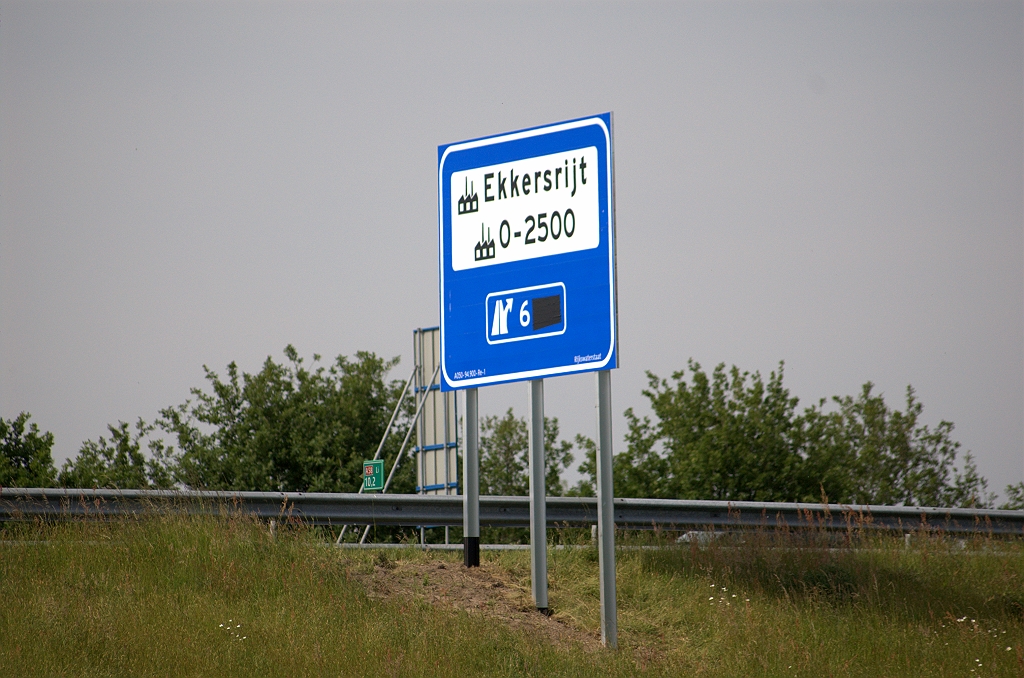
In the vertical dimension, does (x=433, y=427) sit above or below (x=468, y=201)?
below

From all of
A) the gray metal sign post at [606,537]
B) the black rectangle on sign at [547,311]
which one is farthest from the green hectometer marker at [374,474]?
the gray metal sign post at [606,537]

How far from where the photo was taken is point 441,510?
1203 cm

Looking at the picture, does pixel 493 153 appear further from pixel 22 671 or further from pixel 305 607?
pixel 22 671

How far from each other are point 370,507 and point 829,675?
4743 millimetres

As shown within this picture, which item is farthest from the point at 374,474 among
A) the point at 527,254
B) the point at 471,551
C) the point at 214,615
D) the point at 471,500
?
the point at 214,615

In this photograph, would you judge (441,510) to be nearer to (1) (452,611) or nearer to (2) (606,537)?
(1) (452,611)

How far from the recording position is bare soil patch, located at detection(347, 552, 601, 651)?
402 inches

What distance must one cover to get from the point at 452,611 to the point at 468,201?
410cm

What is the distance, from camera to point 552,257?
11.1 meters

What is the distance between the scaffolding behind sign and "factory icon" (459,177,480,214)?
8232mm

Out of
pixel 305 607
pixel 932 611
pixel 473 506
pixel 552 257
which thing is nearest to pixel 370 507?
pixel 473 506

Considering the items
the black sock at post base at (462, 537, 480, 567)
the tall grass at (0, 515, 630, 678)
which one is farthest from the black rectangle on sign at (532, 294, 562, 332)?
the tall grass at (0, 515, 630, 678)

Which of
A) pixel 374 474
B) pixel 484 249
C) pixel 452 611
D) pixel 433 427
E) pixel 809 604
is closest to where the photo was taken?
pixel 452 611

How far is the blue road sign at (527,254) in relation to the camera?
1076cm
